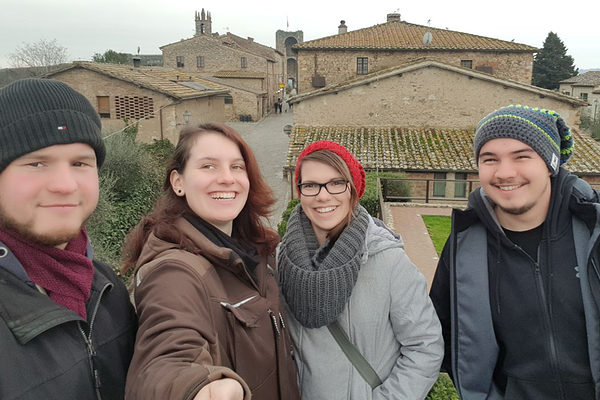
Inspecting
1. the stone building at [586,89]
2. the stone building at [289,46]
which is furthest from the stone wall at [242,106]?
the stone building at [586,89]

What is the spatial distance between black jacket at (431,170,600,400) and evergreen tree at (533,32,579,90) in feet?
153

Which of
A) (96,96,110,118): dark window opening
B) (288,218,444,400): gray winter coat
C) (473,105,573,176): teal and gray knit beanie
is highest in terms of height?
(96,96,110,118): dark window opening

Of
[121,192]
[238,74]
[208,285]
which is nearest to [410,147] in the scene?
[121,192]

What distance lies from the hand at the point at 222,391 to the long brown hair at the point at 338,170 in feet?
3.71

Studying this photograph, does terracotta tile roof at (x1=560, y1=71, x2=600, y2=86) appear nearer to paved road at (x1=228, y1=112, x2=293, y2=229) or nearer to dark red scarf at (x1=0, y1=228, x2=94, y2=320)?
paved road at (x1=228, y1=112, x2=293, y2=229)

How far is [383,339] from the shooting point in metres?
2.05

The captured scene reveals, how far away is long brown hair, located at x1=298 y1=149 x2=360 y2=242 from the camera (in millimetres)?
2174

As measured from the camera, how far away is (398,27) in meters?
22.6

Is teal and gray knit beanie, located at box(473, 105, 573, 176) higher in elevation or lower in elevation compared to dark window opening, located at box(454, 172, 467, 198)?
higher

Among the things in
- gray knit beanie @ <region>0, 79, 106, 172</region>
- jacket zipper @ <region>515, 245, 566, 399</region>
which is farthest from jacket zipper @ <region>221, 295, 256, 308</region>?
jacket zipper @ <region>515, 245, 566, 399</region>

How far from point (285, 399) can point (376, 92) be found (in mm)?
15747

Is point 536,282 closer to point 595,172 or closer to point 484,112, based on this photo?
point 595,172

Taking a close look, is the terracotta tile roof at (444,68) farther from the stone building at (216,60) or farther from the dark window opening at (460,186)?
the stone building at (216,60)

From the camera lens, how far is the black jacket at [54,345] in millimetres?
1214
